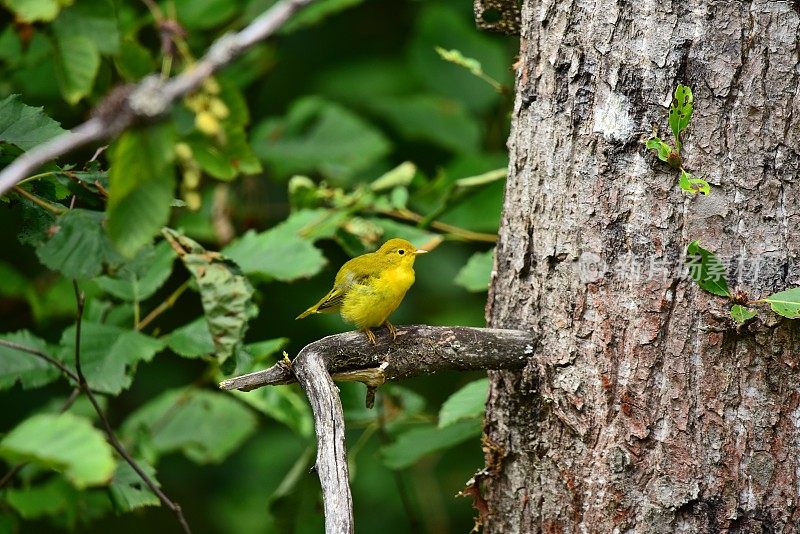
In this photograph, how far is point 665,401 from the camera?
196 centimetres

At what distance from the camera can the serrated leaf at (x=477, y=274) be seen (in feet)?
9.53

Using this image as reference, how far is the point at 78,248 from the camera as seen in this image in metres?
2.00

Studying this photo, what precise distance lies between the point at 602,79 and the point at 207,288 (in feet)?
3.85

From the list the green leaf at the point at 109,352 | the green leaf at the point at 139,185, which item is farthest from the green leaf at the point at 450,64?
the green leaf at the point at 139,185

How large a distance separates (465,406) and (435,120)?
6.95 ft

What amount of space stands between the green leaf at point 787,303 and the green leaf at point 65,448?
1.36 m

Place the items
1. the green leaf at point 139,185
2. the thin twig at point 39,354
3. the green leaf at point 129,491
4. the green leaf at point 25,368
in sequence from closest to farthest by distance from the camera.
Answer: the green leaf at point 139,185 < the thin twig at point 39,354 < the green leaf at point 129,491 < the green leaf at point 25,368

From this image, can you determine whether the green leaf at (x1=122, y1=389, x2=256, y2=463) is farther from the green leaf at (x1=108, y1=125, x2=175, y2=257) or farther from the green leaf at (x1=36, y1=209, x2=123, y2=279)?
the green leaf at (x1=108, y1=125, x2=175, y2=257)

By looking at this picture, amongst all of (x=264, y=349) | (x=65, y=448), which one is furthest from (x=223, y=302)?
(x=65, y=448)

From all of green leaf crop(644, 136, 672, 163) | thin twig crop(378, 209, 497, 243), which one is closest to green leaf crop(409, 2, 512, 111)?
thin twig crop(378, 209, 497, 243)

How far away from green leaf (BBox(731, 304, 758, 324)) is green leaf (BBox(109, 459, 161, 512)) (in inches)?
68.7

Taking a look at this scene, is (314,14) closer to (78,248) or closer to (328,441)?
(78,248)

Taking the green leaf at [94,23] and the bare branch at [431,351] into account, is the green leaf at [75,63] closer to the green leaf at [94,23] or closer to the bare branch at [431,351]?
the green leaf at [94,23]

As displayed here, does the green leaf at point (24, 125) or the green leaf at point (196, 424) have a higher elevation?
the green leaf at point (24, 125)
